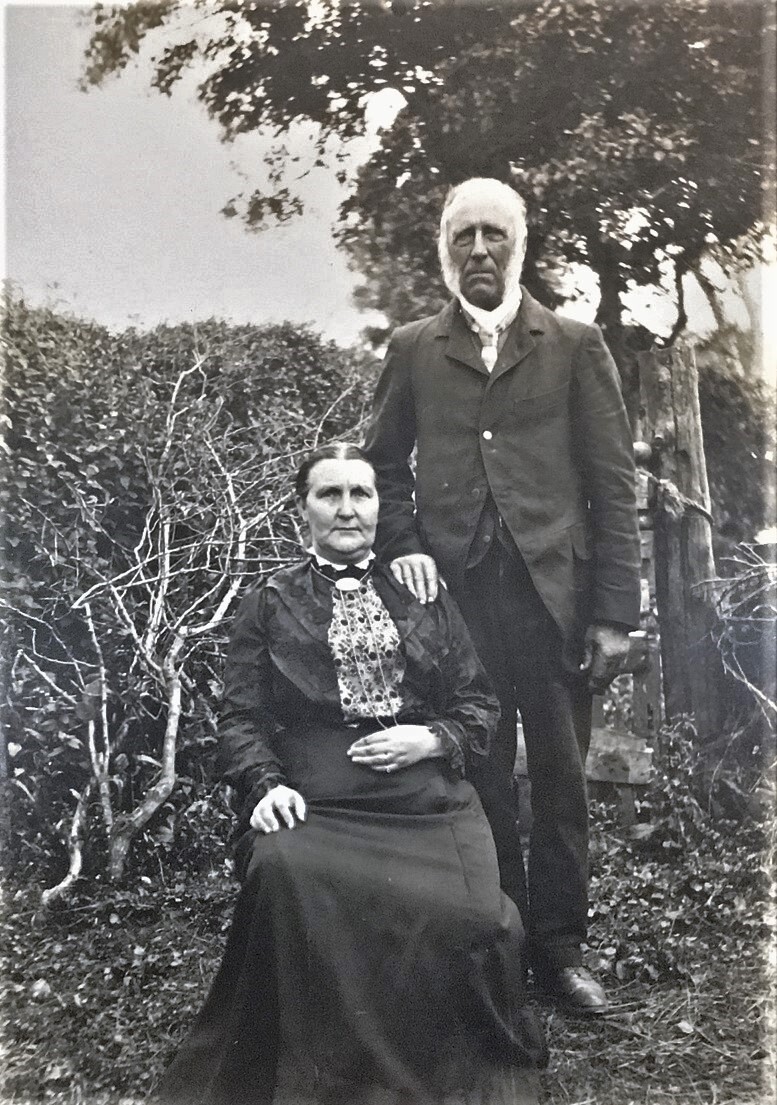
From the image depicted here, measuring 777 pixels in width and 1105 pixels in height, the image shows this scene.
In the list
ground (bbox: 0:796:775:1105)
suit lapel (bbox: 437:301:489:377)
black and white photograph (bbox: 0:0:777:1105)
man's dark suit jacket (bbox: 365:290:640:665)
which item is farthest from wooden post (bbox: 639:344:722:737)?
Answer: suit lapel (bbox: 437:301:489:377)

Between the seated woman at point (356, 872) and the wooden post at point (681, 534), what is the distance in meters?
0.63

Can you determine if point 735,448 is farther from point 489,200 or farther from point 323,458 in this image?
point 323,458

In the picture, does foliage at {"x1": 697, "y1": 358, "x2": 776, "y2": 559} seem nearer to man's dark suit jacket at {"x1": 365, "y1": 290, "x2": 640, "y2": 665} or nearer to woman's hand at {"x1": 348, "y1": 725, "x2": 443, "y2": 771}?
man's dark suit jacket at {"x1": 365, "y1": 290, "x2": 640, "y2": 665}

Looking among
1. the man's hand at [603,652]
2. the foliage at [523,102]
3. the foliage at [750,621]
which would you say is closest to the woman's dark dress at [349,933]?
the man's hand at [603,652]

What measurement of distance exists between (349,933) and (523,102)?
2477mm

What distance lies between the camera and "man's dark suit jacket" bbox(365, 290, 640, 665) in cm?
286

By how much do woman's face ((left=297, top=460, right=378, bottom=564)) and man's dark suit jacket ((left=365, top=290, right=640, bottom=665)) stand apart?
6 centimetres

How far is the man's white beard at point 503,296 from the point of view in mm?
2936

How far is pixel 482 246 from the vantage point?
116 inches

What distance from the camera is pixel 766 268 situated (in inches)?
121

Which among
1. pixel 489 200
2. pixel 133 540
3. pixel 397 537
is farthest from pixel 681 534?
pixel 133 540

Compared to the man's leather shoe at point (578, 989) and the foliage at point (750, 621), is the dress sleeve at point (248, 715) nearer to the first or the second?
the man's leather shoe at point (578, 989)

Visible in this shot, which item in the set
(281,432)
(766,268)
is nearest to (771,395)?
(766,268)

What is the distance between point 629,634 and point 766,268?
123 cm
